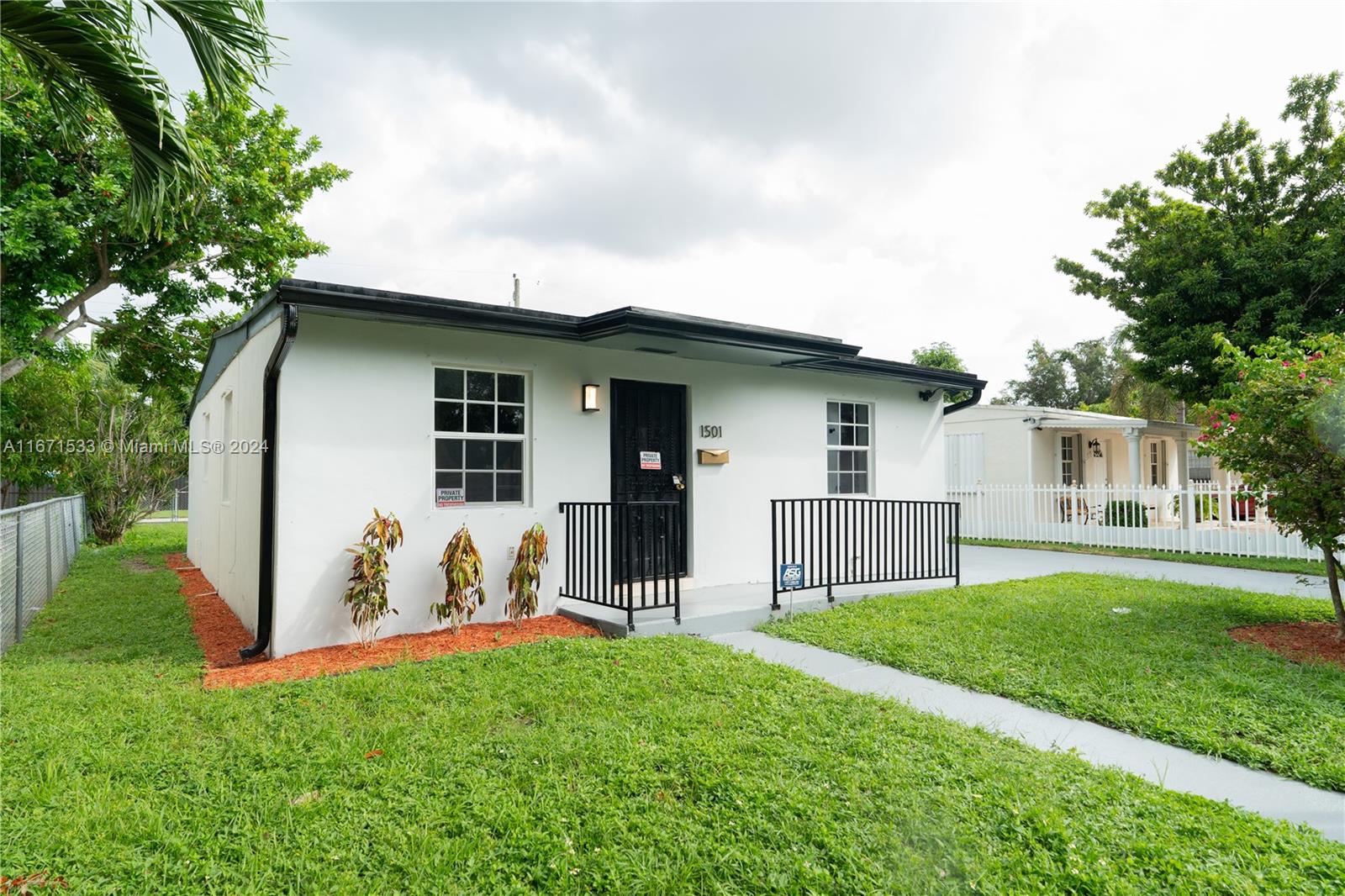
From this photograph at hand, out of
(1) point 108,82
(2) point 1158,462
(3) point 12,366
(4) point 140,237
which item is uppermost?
(4) point 140,237

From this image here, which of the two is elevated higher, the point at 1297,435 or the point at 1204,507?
the point at 1297,435

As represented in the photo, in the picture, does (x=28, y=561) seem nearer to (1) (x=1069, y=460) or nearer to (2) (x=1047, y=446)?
(2) (x=1047, y=446)

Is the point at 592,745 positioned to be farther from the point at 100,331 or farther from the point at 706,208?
the point at 100,331

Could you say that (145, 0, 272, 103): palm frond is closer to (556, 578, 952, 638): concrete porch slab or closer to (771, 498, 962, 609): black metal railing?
(556, 578, 952, 638): concrete porch slab

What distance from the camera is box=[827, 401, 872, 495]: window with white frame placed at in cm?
829

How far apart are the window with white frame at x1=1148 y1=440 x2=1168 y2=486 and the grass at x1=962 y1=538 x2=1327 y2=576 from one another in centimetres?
802

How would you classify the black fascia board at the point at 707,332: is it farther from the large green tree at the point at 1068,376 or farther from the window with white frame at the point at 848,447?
the large green tree at the point at 1068,376

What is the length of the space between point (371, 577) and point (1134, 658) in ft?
17.8

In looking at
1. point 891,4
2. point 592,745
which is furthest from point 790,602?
point 891,4

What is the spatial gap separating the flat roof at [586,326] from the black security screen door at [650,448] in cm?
48

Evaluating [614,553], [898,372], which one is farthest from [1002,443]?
[614,553]

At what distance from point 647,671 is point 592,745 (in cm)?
118

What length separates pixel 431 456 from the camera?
5.55 meters

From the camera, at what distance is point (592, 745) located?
313cm
